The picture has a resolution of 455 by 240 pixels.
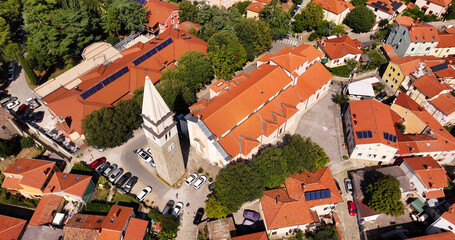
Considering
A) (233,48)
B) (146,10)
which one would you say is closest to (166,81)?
(233,48)

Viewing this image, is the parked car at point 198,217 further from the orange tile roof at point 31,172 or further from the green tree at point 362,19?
the green tree at point 362,19

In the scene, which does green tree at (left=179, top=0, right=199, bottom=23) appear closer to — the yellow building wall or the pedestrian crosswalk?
the pedestrian crosswalk

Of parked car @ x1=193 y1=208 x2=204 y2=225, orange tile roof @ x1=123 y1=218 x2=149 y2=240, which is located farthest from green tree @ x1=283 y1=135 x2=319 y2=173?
orange tile roof @ x1=123 y1=218 x2=149 y2=240

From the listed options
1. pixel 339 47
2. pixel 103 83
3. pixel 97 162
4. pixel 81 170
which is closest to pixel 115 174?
pixel 97 162

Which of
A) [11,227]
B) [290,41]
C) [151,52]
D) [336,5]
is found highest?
[336,5]

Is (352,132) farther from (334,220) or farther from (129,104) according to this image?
(129,104)

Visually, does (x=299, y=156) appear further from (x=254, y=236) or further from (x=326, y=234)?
(x=254, y=236)
